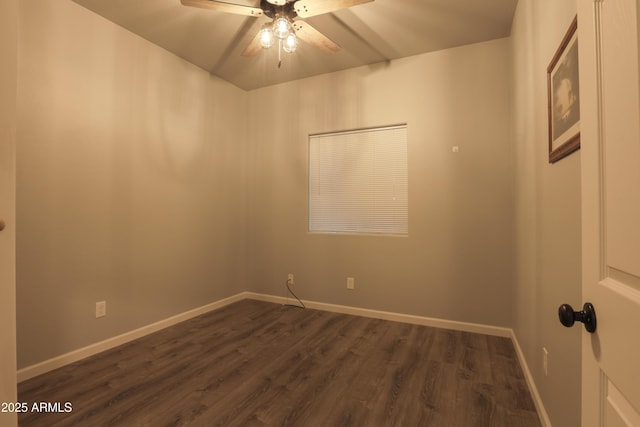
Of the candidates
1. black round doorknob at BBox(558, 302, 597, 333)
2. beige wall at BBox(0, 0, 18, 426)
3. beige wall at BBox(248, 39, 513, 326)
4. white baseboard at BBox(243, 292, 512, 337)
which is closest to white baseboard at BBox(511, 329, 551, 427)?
white baseboard at BBox(243, 292, 512, 337)

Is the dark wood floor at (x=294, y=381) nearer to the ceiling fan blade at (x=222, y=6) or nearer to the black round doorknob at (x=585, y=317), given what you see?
the black round doorknob at (x=585, y=317)

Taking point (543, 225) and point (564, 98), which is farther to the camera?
point (543, 225)

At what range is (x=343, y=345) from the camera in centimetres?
256

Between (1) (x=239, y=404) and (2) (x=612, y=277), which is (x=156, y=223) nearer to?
(1) (x=239, y=404)

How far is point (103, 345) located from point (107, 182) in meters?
1.38

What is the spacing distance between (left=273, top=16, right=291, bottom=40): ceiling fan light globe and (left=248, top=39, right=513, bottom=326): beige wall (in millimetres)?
1484

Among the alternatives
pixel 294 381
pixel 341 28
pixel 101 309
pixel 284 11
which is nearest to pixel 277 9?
pixel 284 11

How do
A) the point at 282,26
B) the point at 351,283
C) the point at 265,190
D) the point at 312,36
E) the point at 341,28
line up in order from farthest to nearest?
the point at 265,190
the point at 351,283
the point at 341,28
the point at 312,36
the point at 282,26

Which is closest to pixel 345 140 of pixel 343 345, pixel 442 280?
pixel 442 280

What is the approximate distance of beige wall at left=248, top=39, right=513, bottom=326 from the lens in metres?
2.77

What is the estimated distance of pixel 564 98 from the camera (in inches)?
50.3

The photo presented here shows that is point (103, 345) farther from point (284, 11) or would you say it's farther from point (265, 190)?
point (284, 11)

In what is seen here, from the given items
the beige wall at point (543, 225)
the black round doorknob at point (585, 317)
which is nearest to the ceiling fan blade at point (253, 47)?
the beige wall at point (543, 225)

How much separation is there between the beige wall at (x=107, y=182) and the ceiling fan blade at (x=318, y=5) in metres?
1.78
